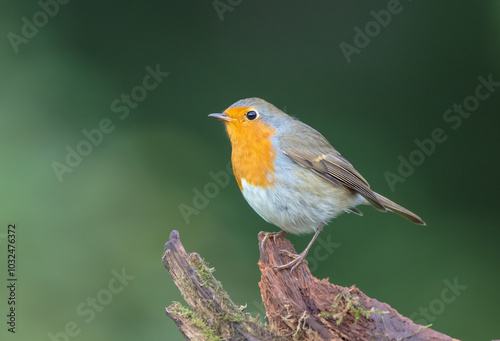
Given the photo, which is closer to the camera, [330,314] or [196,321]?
[196,321]

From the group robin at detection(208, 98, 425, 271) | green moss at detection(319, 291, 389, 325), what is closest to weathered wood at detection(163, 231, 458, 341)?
green moss at detection(319, 291, 389, 325)

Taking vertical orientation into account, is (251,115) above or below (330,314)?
above

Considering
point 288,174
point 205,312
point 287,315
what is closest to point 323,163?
point 288,174

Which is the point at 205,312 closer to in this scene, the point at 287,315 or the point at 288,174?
the point at 287,315

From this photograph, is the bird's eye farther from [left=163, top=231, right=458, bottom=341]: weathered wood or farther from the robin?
[left=163, top=231, right=458, bottom=341]: weathered wood

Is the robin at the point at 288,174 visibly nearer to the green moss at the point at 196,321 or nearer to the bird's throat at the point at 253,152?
the bird's throat at the point at 253,152

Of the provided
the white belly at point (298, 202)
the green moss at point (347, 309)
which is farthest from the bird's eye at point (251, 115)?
the green moss at point (347, 309)

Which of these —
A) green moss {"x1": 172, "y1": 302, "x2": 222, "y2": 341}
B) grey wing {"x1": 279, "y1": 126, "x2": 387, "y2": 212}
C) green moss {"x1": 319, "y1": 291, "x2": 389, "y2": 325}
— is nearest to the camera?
green moss {"x1": 172, "y1": 302, "x2": 222, "y2": 341}
